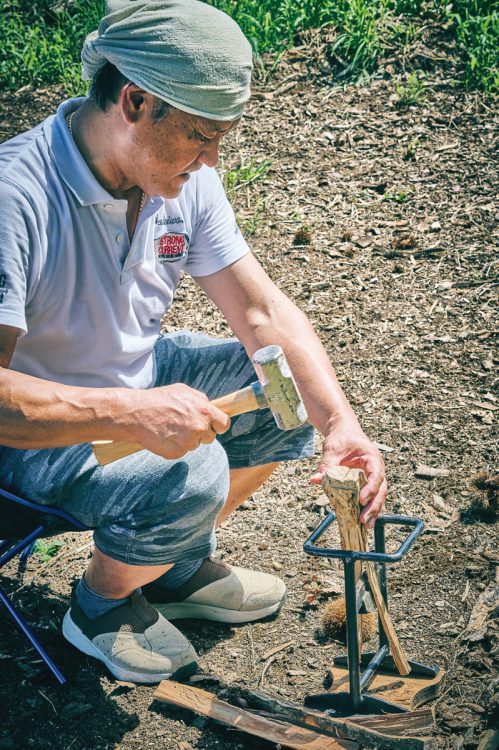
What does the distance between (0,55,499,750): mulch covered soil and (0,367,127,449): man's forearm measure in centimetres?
95

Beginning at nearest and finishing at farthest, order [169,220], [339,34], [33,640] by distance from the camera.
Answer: [33,640] < [169,220] < [339,34]

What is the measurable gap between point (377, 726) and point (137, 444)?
1.04 m

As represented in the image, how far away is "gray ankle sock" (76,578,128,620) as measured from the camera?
2.82 metres

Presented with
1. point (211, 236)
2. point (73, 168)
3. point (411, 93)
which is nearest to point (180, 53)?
point (73, 168)

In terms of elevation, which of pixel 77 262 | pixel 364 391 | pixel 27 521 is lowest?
pixel 364 391

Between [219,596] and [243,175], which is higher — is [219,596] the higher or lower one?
the lower one

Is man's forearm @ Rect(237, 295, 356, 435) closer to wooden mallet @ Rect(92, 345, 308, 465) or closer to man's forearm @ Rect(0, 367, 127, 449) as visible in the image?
wooden mallet @ Rect(92, 345, 308, 465)

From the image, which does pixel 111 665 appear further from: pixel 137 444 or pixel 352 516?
pixel 352 516

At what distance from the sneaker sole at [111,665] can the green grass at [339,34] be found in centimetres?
428

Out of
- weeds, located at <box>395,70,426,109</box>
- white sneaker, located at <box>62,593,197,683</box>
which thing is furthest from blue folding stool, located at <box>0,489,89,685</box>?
weeds, located at <box>395,70,426,109</box>

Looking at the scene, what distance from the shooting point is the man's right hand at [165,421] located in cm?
240

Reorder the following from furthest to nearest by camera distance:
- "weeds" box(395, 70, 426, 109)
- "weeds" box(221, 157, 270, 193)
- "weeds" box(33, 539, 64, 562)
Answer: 1. "weeds" box(395, 70, 426, 109)
2. "weeds" box(221, 157, 270, 193)
3. "weeds" box(33, 539, 64, 562)

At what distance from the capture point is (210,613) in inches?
122

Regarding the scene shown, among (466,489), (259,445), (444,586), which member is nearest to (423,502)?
(466,489)
